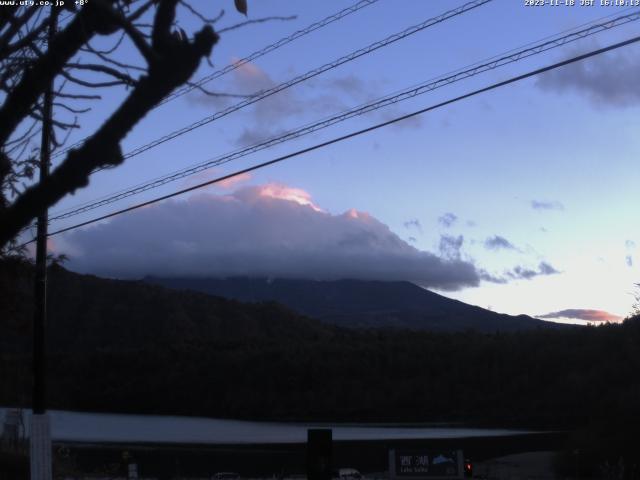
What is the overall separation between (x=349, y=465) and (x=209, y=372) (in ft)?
169

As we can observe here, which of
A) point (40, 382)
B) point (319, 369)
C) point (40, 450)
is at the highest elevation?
point (40, 382)

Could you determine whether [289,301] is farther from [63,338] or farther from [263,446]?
[263,446]

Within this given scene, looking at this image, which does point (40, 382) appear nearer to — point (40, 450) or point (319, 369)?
point (40, 450)

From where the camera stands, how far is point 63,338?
99.1 meters

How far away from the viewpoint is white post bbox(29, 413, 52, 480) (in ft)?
52.1

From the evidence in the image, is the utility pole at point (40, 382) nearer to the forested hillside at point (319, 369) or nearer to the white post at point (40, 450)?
the white post at point (40, 450)

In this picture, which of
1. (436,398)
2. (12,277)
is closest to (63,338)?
(436,398)

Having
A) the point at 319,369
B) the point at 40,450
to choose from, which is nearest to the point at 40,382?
the point at 40,450

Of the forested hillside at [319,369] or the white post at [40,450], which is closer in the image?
the white post at [40,450]

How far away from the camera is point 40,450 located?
52.2 ft

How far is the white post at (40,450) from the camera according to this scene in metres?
15.9

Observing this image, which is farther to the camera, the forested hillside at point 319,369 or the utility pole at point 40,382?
the forested hillside at point 319,369

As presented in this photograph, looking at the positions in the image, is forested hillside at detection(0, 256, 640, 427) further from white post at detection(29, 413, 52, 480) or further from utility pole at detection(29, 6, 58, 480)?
white post at detection(29, 413, 52, 480)

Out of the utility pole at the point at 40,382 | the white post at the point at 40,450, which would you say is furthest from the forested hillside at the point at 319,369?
the white post at the point at 40,450
